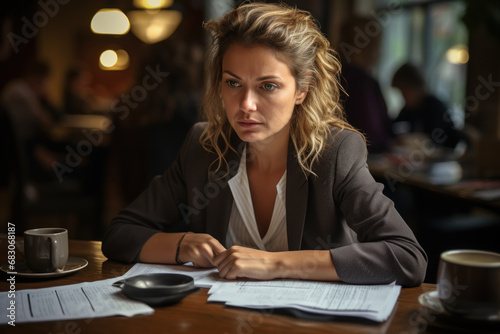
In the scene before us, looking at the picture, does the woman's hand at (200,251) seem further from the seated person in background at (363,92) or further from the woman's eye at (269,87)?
the seated person in background at (363,92)

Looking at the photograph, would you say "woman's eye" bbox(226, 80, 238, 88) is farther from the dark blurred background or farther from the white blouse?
the dark blurred background

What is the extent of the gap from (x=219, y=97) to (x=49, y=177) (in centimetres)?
360

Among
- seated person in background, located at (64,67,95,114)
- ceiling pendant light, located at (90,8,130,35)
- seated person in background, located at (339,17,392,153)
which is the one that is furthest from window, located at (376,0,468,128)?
seated person in background, located at (64,67,95,114)

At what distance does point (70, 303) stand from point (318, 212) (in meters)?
0.69

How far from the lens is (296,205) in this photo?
1.45 meters

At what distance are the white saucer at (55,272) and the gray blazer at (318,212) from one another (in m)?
0.09

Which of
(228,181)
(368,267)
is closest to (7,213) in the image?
(228,181)

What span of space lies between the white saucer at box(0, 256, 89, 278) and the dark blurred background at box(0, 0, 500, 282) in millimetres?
1314

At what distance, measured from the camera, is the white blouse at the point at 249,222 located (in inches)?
60.5

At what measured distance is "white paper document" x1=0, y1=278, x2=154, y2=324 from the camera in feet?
3.18

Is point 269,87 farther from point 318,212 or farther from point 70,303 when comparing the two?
point 70,303

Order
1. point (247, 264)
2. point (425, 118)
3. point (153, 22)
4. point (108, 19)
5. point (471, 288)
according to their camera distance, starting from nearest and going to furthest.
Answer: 1. point (471, 288)
2. point (247, 264)
3. point (425, 118)
4. point (153, 22)
5. point (108, 19)

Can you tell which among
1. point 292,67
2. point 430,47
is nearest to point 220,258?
point 292,67

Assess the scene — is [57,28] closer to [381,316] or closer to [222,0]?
[222,0]
